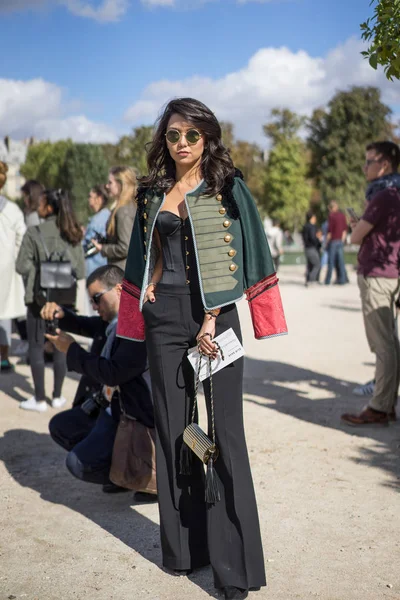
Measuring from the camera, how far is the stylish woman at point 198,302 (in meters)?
3.62

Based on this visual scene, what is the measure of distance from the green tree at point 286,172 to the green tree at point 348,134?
1.78m

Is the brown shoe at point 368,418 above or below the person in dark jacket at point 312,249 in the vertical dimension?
below

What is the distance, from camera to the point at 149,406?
187 inches

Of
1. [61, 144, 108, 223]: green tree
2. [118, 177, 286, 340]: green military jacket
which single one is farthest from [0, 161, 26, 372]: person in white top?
[61, 144, 108, 223]: green tree

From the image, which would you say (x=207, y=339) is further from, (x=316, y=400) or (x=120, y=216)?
(x=316, y=400)

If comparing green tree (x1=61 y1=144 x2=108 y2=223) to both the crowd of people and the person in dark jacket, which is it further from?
the crowd of people

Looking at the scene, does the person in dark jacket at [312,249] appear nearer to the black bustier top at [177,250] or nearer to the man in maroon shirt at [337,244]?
the man in maroon shirt at [337,244]

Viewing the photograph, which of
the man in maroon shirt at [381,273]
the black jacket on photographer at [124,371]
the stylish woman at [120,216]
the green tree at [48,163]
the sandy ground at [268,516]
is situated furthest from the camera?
the green tree at [48,163]

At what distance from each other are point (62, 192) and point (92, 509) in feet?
12.8

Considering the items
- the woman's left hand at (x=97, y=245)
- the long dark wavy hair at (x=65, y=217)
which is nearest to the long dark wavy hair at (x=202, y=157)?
the long dark wavy hair at (x=65, y=217)

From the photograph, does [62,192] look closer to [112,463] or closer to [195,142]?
[112,463]

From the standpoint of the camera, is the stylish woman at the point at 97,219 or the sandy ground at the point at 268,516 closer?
the sandy ground at the point at 268,516

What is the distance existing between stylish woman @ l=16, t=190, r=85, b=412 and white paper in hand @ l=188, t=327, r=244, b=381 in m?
3.98

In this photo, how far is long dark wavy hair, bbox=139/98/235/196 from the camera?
3.64 m
